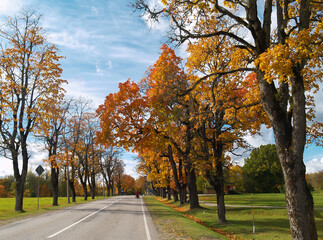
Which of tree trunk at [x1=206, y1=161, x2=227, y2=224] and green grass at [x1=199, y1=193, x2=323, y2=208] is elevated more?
tree trunk at [x1=206, y1=161, x2=227, y2=224]

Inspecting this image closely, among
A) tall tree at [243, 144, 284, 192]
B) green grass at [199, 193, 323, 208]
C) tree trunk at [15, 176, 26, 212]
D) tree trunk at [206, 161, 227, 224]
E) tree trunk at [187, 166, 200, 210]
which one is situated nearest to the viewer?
tree trunk at [206, 161, 227, 224]

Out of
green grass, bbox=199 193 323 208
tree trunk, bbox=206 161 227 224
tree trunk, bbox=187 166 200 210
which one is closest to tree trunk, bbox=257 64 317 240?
tree trunk, bbox=206 161 227 224

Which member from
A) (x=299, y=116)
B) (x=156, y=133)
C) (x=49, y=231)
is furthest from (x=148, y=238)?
(x=156, y=133)

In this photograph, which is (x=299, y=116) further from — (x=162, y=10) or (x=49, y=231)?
(x=49, y=231)

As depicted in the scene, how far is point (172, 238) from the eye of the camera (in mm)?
8484

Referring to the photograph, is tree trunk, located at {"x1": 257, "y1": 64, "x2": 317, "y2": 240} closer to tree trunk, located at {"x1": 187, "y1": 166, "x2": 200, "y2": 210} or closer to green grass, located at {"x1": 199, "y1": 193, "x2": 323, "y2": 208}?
tree trunk, located at {"x1": 187, "y1": 166, "x2": 200, "y2": 210}

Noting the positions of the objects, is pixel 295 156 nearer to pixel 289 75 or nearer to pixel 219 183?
pixel 289 75

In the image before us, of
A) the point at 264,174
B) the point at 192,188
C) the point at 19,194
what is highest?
the point at 19,194

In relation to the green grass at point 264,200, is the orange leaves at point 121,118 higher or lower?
higher

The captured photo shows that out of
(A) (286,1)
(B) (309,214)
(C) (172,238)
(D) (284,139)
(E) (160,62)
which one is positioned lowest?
(C) (172,238)

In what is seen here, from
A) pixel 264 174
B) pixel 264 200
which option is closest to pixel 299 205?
pixel 264 200

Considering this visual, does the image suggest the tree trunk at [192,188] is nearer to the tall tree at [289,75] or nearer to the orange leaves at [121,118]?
the orange leaves at [121,118]

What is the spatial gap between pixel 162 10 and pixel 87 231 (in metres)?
8.29

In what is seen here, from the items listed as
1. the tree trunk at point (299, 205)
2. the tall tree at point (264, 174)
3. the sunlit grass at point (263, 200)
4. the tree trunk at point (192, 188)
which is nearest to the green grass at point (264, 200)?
the sunlit grass at point (263, 200)
